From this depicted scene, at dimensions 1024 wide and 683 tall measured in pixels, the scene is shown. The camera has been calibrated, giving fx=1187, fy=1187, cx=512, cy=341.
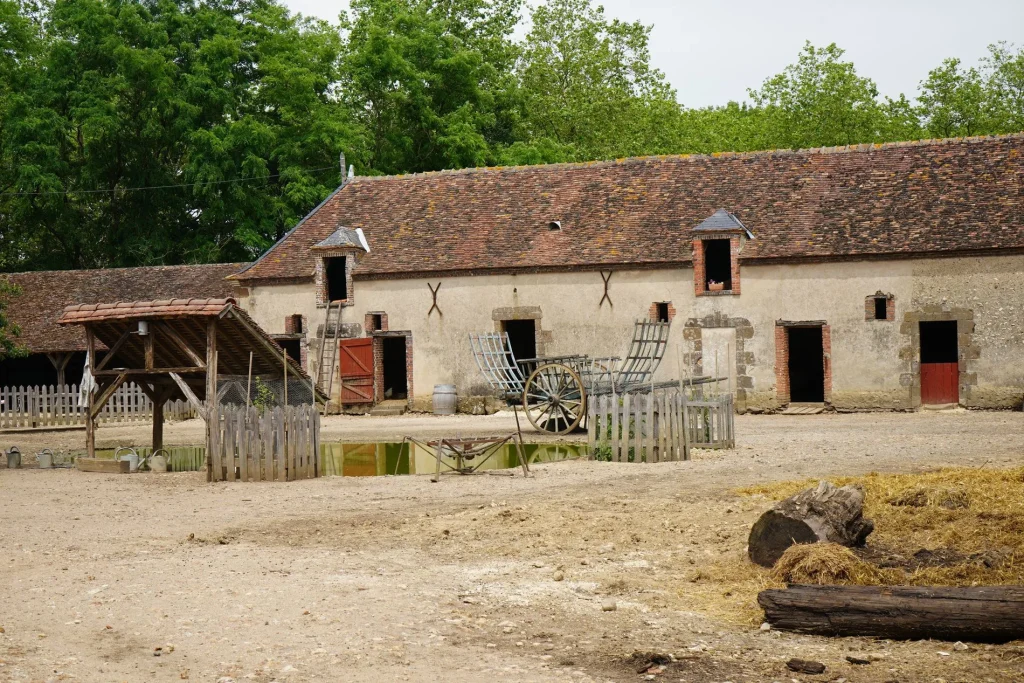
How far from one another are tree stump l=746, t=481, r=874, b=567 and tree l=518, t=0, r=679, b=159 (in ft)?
123

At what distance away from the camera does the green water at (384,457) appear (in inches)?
656

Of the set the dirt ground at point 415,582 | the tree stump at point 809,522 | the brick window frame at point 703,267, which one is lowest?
the dirt ground at point 415,582

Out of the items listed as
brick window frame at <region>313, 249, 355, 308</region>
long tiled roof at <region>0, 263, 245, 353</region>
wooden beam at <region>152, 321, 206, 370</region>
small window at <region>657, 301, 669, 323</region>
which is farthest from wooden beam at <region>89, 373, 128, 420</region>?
long tiled roof at <region>0, 263, 245, 353</region>

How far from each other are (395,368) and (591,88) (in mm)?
21418

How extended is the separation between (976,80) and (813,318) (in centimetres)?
2863

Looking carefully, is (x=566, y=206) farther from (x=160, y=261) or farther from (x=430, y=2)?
(x=430, y=2)

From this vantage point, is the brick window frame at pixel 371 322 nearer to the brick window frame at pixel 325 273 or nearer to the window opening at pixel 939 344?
the brick window frame at pixel 325 273

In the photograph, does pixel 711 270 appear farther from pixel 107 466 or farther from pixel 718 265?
pixel 107 466

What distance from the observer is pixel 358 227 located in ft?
96.6

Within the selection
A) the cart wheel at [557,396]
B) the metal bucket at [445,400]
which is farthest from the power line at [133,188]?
the cart wheel at [557,396]

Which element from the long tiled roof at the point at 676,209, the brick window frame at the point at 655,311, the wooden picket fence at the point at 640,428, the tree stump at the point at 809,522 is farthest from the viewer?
the brick window frame at the point at 655,311

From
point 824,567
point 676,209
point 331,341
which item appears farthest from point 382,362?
point 824,567

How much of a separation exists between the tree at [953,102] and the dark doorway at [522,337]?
2650 centimetres

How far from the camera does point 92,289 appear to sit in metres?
32.7
